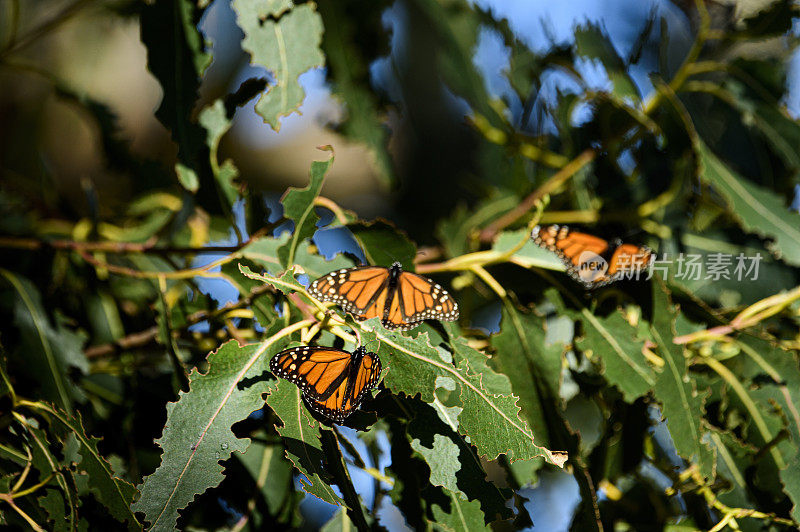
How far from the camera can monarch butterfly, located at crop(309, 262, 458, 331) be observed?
29.7 inches

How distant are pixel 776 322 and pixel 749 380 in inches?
6.8

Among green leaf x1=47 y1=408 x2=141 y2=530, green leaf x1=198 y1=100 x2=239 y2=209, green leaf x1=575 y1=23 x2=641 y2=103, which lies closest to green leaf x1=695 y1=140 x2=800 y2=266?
green leaf x1=575 y1=23 x2=641 y2=103

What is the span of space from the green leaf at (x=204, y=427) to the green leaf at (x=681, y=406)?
0.55 m

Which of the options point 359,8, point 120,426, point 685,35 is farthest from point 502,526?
point 685,35

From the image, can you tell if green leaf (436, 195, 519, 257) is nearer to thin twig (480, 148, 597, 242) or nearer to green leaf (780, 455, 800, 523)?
thin twig (480, 148, 597, 242)

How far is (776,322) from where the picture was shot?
1.12 m

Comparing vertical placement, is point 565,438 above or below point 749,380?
below

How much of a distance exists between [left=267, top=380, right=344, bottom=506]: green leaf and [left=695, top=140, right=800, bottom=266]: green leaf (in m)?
0.85

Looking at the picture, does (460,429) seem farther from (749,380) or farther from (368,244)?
(749,380)

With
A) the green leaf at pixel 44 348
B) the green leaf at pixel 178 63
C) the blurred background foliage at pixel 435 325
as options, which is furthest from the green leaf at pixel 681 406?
the green leaf at pixel 44 348

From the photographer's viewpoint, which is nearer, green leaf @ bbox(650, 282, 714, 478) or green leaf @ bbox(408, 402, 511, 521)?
green leaf @ bbox(408, 402, 511, 521)

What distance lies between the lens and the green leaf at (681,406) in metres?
0.84

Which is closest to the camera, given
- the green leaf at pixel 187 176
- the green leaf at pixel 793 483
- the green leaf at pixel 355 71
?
the green leaf at pixel 793 483

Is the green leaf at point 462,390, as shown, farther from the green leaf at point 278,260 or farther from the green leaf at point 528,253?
the green leaf at point 528,253
